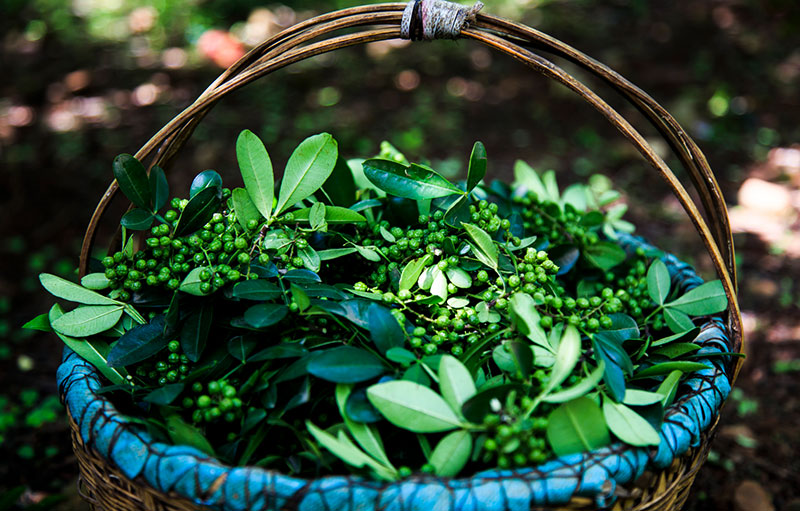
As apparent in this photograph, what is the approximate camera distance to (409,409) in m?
0.71

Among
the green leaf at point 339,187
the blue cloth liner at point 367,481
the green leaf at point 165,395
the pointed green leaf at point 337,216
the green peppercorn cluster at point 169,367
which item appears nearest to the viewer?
the blue cloth liner at point 367,481

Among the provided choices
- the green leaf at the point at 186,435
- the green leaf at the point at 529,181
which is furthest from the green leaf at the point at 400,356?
the green leaf at the point at 529,181

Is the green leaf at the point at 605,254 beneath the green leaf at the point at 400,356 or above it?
above

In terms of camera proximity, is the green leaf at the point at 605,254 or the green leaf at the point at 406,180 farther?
the green leaf at the point at 605,254

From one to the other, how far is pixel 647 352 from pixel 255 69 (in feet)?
2.48

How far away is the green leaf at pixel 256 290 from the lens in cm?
81

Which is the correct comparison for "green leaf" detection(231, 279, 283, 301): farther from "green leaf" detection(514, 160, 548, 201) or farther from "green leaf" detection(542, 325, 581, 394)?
"green leaf" detection(514, 160, 548, 201)

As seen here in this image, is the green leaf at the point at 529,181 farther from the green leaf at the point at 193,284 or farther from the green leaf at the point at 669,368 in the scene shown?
the green leaf at the point at 193,284

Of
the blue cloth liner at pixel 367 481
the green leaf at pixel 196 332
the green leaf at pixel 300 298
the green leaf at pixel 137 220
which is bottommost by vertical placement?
the blue cloth liner at pixel 367 481

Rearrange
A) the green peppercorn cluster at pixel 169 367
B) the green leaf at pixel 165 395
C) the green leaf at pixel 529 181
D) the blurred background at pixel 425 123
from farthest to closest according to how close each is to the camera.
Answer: the blurred background at pixel 425 123 < the green leaf at pixel 529 181 < the green peppercorn cluster at pixel 169 367 < the green leaf at pixel 165 395

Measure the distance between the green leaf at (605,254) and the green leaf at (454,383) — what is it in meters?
0.51

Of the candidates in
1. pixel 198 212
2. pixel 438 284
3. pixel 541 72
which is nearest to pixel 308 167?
pixel 198 212

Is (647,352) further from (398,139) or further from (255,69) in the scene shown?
(398,139)

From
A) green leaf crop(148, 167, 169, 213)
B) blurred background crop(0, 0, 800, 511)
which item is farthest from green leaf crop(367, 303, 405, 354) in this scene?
blurred background crop(0, 0, 800, 511)
